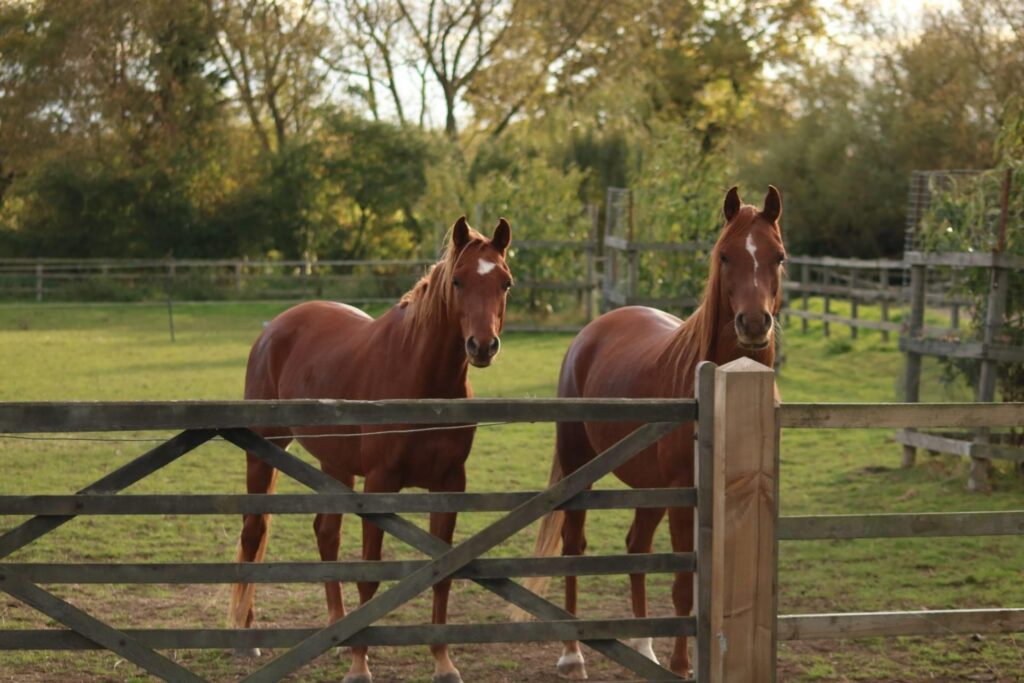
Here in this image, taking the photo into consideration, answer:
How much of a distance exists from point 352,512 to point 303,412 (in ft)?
1.16

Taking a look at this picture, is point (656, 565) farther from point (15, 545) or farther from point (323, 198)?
point (323, 198)

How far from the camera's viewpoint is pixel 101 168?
111 feet

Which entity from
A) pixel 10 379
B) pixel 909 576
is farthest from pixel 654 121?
pixel 909 576

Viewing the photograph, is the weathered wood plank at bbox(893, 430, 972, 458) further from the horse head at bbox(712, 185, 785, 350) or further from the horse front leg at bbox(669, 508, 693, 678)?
the horse front leg at bbox(669, 508, 693, 678)

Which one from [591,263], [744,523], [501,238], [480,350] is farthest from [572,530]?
[591,263]

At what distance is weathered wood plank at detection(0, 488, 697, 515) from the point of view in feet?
12.5

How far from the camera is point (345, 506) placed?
3.89 meters

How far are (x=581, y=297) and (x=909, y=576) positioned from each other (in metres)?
18.6

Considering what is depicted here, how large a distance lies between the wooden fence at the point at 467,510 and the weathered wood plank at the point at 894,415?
0.6 inches

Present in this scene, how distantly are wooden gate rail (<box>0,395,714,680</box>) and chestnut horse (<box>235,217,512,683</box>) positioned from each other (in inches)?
41.9

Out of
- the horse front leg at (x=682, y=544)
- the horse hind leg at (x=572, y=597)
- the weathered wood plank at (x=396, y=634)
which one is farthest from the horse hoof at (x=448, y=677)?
the weathered wood plank at (x=396, y=634)

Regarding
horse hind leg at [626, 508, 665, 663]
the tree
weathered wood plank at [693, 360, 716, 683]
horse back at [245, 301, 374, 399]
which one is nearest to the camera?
weathered wood plank at [693, 360, 716, 683]

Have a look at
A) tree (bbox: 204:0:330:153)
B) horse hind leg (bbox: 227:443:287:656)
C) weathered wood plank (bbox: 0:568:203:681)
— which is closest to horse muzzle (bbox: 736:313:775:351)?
horse hind leg (bbox: 227:443:287:656)

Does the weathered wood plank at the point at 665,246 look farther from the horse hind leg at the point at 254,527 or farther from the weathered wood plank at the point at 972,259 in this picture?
the horse hind leg at the point at 254,527
